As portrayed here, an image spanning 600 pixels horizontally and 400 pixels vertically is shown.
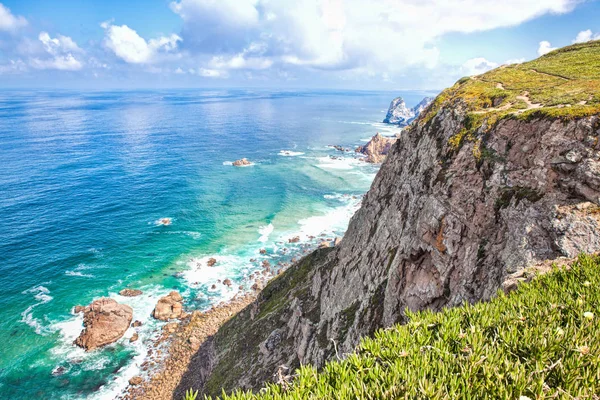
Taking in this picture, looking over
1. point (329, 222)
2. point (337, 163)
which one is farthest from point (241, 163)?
point (329, 222)

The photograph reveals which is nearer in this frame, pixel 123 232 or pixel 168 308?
pixel 168 308

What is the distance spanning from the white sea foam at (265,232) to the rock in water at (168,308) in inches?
1118

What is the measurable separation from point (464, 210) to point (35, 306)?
77219mm

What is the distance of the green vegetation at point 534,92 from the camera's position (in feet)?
65.7

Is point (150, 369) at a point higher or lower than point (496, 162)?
lower

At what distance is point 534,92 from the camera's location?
25.3 meters

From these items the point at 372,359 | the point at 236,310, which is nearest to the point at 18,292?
the point at 236,310

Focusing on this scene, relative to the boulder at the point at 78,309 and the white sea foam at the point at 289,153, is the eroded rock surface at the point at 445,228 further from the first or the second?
the white sea foam at the point at 289,153

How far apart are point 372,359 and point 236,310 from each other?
2415 inches

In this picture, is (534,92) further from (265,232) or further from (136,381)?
(265,232)

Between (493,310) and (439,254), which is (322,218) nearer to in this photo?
(439,254)

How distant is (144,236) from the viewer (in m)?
85.2

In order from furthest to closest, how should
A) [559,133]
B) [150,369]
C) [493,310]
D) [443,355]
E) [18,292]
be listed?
[18,292]
[150,369]
[559,133]
[493,310]
[443,355]

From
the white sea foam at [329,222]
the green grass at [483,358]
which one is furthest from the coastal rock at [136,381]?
the green grass at [483,358]
